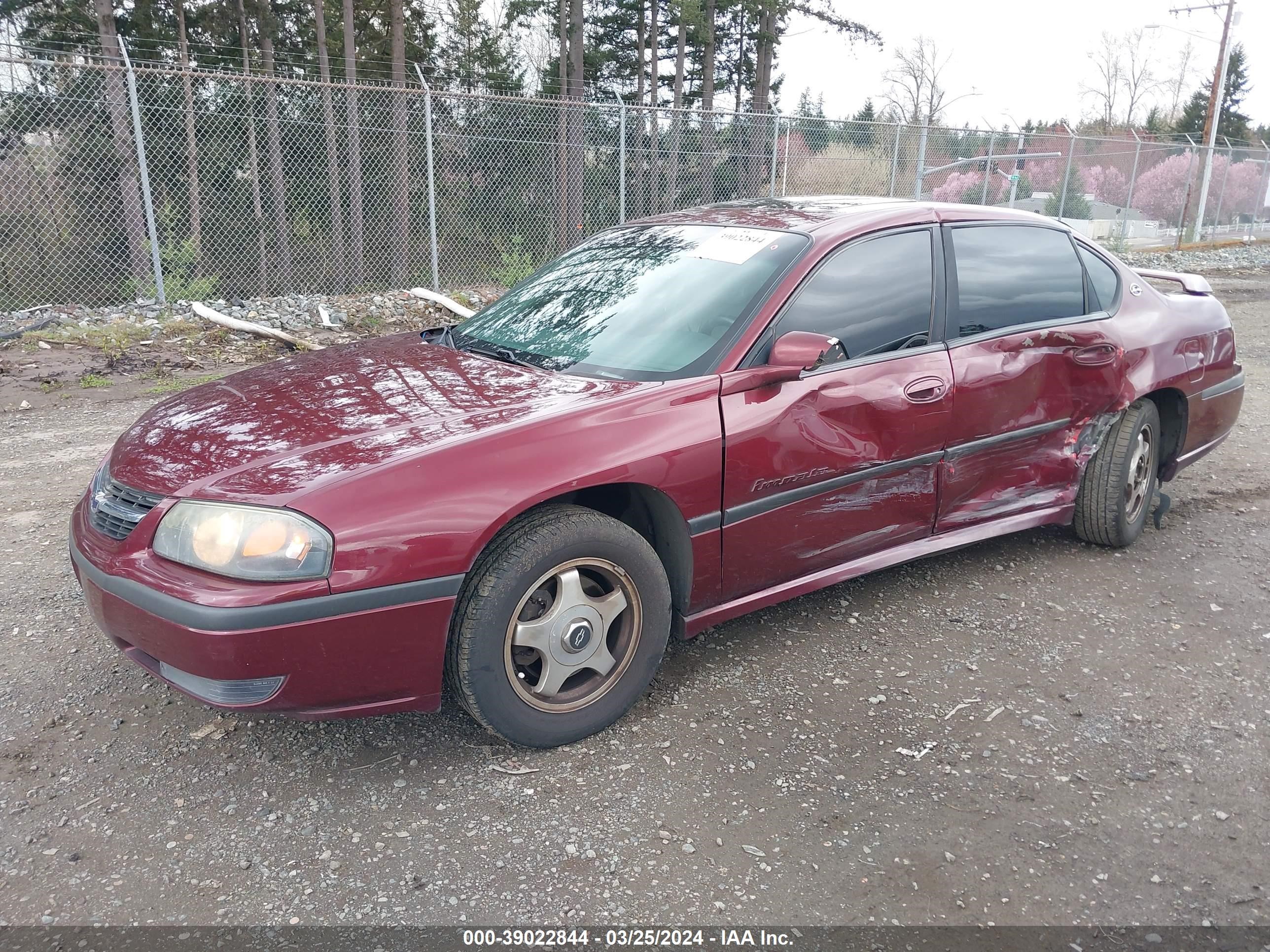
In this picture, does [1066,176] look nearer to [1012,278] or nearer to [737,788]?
[1012,278]

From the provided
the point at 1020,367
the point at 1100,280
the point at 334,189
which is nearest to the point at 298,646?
the point at 1020,367

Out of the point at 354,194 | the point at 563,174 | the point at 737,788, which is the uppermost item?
the point at 563,174

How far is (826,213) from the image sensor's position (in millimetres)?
3617

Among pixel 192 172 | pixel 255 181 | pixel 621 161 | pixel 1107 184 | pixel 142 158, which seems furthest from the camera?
pixel 1107 184

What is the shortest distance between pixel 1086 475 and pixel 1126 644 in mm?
945

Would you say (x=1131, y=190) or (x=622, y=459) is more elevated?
(x=1131, y=190)

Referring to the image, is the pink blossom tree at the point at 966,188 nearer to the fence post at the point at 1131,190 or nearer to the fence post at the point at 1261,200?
the fence post at the point at 1131,190

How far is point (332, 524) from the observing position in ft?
7.65

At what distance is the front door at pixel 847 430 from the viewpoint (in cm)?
302

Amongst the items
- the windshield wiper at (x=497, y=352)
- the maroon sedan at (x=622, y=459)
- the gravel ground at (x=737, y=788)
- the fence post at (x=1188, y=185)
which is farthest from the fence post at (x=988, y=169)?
the windshield wiper at (x=497, y=352)

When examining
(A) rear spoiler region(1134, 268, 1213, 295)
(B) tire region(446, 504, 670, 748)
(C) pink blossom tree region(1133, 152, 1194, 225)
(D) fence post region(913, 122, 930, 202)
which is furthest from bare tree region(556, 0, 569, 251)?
(C) pink blossom tree region(1133, 152, 1194, 225)

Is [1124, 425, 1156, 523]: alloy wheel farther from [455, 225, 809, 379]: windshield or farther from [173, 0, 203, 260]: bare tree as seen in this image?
[173, 0, 203, 260]: bare tree

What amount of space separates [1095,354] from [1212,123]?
1042 inches

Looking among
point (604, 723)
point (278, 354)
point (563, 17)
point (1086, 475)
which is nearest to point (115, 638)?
point (604, 723)
